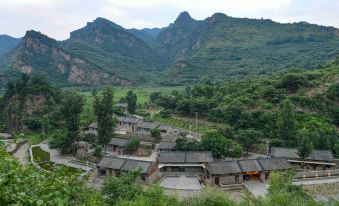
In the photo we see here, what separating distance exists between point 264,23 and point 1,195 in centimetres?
19944

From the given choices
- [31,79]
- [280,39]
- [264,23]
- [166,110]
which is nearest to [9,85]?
[31,79]

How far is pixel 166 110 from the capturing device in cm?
6544

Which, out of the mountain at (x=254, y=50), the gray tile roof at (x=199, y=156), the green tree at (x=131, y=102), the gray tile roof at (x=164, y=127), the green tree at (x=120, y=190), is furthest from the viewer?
the mountain at (x=254, y=50)

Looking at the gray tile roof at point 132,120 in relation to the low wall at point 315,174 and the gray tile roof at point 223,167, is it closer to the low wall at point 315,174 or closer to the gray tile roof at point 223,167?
the gray tile roof at point 223,167

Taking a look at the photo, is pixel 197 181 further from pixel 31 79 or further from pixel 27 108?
pixel 31 79

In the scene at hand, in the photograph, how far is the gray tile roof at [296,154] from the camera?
126 ft

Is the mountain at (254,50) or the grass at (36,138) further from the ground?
the mountain at (254,50)

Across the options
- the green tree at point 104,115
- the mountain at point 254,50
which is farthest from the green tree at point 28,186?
the mountain at point 254,50

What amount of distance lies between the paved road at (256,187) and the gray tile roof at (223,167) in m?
1.89

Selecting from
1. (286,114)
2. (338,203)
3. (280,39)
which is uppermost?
(280,39)

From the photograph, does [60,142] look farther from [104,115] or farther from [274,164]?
[274,164]

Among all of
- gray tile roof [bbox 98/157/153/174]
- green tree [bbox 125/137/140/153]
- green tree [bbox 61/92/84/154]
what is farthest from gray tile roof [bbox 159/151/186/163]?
green tree [bbox 61/92/84/154]

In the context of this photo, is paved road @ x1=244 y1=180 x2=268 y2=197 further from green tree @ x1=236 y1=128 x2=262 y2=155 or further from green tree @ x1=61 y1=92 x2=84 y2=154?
green tree @ x1=61 y1=92 x2=84 y2=154

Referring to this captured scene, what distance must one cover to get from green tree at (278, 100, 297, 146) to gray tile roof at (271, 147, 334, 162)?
250 cm
